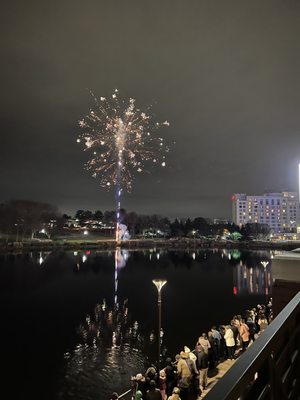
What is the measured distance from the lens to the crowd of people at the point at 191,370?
10.8 m

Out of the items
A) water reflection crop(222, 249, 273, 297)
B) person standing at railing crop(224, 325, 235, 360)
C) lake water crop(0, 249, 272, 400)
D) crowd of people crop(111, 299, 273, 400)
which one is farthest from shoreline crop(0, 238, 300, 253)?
person standing at railing crop(224, 325, 235, 360)

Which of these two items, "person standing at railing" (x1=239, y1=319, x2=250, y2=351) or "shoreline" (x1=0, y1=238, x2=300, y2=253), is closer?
"person standing at railing" (x1=239, y1=319, x2=250, y2=351)

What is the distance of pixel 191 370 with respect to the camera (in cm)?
1092

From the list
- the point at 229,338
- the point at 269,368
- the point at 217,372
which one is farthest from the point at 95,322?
the point at 269,368

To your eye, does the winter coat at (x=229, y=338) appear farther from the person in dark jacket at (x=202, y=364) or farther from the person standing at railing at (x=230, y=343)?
the person in dark jacket at (x=202, y=364)

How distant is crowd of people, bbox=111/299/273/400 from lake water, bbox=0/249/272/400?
5.02 metres

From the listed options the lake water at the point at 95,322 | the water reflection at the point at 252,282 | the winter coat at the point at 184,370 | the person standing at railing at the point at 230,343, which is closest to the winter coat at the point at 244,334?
the person standing at railing at the point at 230,343

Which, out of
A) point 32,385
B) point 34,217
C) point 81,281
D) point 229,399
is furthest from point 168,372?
point 34,217

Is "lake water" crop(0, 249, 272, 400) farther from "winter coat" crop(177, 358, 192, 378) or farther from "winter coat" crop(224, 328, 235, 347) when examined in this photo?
"winter coat" crop(177, 358, 192, 378)

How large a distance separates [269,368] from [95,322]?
29.8 meters

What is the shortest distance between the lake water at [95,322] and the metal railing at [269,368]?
15841 millimetres

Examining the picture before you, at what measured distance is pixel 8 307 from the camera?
35375 mm

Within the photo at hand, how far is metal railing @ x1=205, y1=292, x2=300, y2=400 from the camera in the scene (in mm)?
1559

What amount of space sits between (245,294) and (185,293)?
7.52 m
